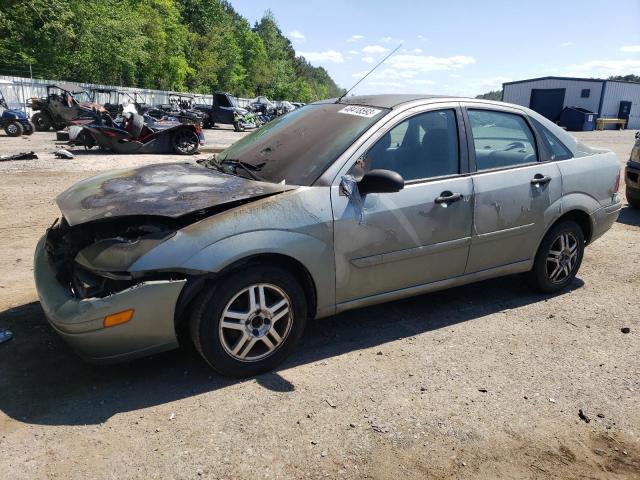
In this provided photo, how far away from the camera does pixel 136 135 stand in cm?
1361

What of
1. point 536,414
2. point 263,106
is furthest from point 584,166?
point 263,106

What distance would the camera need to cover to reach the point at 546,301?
4.59m

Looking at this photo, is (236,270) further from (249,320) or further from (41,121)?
(41,121)

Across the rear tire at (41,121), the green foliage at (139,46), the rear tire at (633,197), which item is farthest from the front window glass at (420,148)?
the green foliage at (139,46)

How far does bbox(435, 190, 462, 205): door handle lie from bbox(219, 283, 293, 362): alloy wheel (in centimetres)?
135

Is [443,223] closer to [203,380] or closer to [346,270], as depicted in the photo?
[346,270]

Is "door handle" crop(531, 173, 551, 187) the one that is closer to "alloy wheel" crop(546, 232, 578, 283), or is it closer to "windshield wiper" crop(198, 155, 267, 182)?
"alloy wheel" crop(546, 232, 578, 283)

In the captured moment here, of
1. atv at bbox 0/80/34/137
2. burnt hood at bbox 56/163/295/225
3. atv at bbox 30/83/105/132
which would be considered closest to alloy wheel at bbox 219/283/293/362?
burnt hood at bbox 56/163/295/225

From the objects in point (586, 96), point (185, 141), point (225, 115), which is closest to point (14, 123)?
point (185, 141)

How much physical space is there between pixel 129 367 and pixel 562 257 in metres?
3.75

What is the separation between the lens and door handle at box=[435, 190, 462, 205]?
3.65 meters

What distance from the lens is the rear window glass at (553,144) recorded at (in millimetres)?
4430

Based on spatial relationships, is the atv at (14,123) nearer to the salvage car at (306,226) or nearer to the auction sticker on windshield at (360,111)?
the salvage car at (306,226)

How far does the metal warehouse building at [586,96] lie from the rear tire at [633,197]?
38.1 metres
